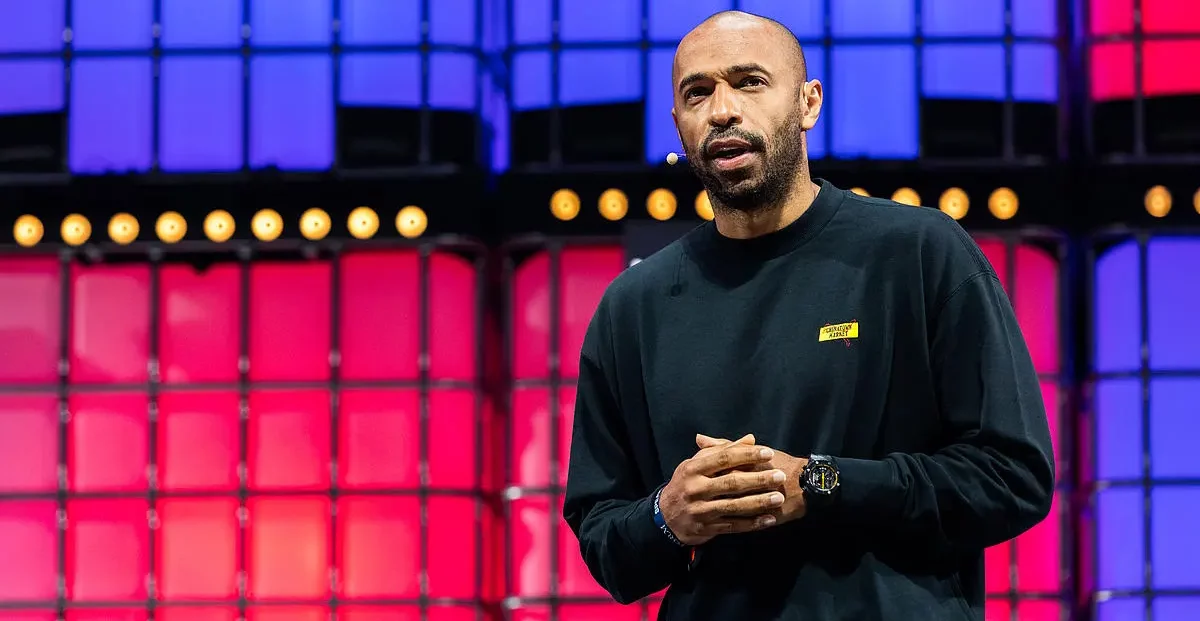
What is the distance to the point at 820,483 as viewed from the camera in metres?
1.61

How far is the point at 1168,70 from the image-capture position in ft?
20.0

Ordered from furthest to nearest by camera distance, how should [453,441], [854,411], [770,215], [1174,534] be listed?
[453,441]
[1174,534]
[770,215]
[854,411]

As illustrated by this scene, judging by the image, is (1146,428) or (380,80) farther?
(380,80)

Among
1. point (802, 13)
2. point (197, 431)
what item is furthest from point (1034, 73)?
point (197, 431)

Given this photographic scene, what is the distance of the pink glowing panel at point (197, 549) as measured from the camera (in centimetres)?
608

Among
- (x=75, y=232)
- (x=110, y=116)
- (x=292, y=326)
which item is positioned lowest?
(x=292, y=326)

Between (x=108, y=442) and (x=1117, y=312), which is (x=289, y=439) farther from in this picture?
(x=1117, y=312)

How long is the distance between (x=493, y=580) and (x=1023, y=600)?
2125 millimetres

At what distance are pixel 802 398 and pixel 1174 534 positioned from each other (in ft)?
15.6

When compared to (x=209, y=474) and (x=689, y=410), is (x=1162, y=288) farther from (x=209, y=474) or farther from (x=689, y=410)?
(x=689, y=410)

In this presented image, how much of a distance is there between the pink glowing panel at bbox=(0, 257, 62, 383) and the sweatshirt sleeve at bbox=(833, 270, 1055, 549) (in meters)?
5.17

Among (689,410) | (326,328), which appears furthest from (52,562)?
(689,410)

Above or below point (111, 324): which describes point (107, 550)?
below

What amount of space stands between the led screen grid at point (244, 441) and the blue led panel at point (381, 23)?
889mm
